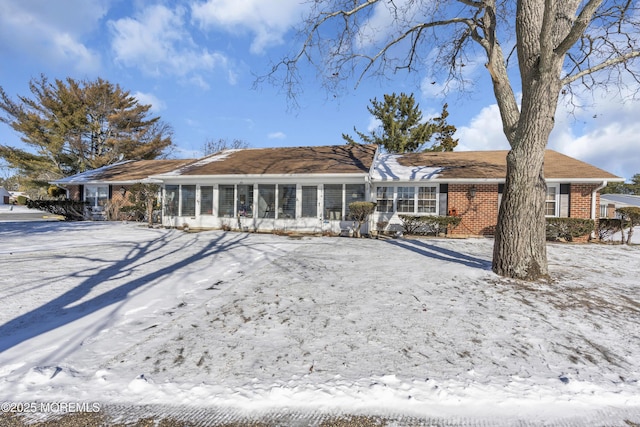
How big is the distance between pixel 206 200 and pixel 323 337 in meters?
12.5

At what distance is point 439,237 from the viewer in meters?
12.2

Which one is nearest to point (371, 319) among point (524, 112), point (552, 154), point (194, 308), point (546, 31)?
point (194, 308)

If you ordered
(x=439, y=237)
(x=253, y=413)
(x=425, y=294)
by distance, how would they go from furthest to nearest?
1. (x=439, y=237)
2. (x=425, y=294)
3. (x=253, y=413)

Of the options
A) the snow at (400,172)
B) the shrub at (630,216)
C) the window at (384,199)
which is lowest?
the shrub at (630,216)

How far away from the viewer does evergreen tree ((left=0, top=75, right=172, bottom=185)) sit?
24906 millimetres

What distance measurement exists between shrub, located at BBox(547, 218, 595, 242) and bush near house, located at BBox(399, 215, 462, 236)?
10.5ft

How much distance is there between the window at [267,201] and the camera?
1373 cm

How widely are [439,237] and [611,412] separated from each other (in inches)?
403

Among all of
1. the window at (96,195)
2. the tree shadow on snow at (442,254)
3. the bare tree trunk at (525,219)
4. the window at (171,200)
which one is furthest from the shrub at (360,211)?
the window at (96,195)

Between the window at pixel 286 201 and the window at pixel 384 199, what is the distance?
148 inches

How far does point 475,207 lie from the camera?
1282 centimetres

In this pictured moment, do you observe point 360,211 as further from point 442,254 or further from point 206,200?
point 206,200

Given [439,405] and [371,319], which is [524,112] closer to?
[371,319]

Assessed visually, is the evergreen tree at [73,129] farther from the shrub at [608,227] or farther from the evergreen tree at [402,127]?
the shrub at [608,227]
